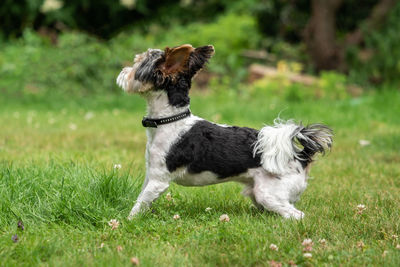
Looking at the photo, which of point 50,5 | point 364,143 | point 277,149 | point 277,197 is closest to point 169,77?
point 277,149

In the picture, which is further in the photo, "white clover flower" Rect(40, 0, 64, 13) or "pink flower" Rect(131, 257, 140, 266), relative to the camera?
"white clover flower" Rect(40, 0, 64, 13)

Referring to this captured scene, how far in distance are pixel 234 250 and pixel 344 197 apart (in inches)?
69.8

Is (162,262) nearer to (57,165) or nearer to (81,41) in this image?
(57,165)

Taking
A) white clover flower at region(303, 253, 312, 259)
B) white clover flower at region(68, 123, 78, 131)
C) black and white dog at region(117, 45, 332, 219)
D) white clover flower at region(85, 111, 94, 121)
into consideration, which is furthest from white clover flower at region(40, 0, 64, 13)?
white clover flower at region(303, 253, 312, 259)

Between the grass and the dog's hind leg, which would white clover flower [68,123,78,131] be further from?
the dog's hind leg

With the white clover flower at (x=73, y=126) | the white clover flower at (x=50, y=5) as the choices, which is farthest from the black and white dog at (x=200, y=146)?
the white clover flower at (x=50, y=5)

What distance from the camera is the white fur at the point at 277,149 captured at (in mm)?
3811

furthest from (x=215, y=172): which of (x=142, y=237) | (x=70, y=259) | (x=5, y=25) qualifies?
(x=5, y=25)

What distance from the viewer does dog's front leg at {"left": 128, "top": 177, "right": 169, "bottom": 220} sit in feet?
12.3

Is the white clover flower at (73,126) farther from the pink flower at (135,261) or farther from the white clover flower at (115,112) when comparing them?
the pink flower at (135,261)

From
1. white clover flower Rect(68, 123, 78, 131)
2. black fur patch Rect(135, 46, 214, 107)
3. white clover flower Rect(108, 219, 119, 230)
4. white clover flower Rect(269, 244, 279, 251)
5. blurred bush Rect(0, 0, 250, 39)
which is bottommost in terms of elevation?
white clover flower Rect(68, 123, 78, 131)

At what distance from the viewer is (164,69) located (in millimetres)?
3730

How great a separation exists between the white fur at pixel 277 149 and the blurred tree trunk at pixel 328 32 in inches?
392

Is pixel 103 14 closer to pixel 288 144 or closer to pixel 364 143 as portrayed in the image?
pixel 364 143
